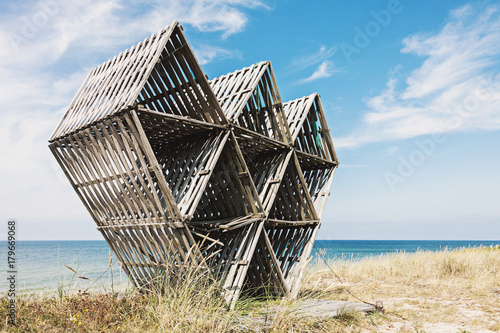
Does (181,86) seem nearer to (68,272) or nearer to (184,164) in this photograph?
(184,164)

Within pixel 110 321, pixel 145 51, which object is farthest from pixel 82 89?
pixel 110 321

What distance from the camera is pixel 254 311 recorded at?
4430 mm

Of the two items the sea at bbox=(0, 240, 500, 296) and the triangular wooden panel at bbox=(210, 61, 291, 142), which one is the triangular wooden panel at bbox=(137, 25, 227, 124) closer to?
the triangular wooden panel at bbox=(210, 61, 291, 142)

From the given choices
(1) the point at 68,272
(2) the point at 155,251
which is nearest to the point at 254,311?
(2) the point at 155,251

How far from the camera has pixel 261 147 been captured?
624 centimetres

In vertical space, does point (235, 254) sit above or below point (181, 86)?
below

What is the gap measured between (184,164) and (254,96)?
5.14ft

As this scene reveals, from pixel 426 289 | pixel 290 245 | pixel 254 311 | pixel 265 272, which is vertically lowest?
pixel 426 289

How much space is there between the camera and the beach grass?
3715 millimetres

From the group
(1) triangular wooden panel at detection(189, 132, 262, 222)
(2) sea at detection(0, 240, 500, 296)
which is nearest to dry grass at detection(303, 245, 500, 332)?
(2) sea at detection(0, 240, 500, 296)

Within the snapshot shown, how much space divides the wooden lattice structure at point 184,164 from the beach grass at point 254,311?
33 centimetres

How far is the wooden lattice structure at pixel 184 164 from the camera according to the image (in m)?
4.35

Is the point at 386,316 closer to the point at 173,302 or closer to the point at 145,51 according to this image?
the point at 173,302

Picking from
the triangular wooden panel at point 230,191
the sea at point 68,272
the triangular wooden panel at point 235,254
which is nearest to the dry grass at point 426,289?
the sea at point 68,272
